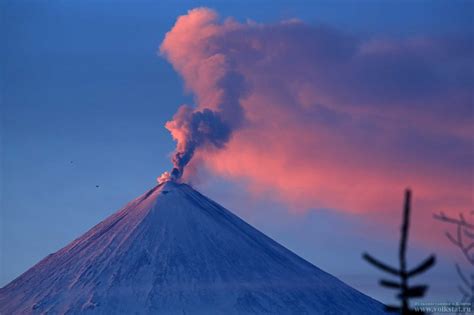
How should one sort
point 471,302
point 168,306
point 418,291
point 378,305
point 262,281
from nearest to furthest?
point 418,291 < point 471,302 < point 168,306 < point 262,281 < point 378,305

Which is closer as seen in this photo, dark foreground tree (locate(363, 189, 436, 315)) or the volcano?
dark foreground tree (locate(363, 189, 436, 315))

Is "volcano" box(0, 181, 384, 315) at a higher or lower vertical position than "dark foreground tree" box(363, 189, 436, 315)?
higher

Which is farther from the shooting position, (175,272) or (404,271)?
(175,272)

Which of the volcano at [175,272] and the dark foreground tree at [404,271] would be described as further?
the volcano at [175,272]

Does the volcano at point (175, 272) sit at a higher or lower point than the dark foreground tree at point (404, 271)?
higher

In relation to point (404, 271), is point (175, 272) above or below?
above

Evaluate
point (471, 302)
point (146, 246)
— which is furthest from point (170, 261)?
point (471, 302)

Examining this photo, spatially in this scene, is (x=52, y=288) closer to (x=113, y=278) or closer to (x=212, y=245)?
(x=113, y=278)

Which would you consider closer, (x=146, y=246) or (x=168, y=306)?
(x=168, y=306)
